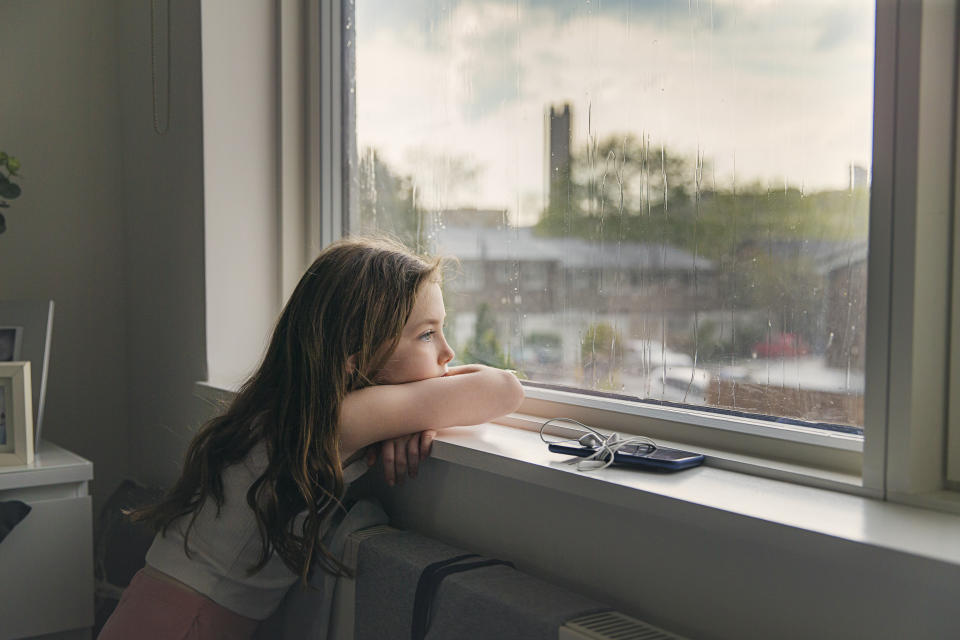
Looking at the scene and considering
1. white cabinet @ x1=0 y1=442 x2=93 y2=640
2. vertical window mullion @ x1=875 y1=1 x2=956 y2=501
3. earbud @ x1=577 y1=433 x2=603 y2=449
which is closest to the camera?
vertical window mullion @ x1=875 y1=1 x2=956 y2=501

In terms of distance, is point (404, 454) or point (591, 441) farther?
point (404, 454)

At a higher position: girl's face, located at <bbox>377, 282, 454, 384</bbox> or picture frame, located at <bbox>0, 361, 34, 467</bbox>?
girl's face, located at <bbox>377, 282, 454, 384</bbox>

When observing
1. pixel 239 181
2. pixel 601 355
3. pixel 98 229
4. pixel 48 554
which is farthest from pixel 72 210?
pixel 601 355

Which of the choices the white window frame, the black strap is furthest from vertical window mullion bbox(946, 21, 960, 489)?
the black strap

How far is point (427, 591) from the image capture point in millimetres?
980

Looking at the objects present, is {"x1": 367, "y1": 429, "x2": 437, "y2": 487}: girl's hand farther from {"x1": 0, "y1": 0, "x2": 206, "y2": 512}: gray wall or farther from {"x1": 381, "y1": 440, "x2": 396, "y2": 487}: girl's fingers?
{"x1": 0, "y1": 0, "x2": 206, "y2": 512}: gray wall

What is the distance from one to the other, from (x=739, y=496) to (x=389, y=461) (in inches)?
19.8

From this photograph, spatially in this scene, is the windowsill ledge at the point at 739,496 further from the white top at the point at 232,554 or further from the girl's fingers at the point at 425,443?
the white top at the point at 232,554

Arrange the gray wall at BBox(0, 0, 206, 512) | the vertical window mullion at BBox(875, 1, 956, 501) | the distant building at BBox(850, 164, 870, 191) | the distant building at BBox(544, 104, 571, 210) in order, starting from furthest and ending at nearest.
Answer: the gray wall at BBox(0, 0, 206, 512)
the distant building at BBox(544, 104, 571, 210)
the distant building at BBox(850, 164, 870, 191)
the vertical window mullion at BBox(875, 1, 956, 501)

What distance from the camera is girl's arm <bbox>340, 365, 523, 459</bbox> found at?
3.67 ft

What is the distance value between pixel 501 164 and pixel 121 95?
3.92 ft

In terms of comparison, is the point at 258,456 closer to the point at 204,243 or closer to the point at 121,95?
the point at 204,243

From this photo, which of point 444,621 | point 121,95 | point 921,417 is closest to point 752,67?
point 921,417

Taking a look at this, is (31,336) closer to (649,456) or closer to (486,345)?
(486,345)
